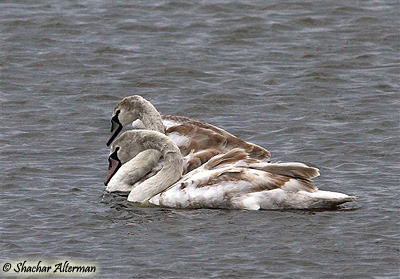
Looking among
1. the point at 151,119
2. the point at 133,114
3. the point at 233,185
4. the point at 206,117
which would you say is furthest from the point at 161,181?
the point at 206,117

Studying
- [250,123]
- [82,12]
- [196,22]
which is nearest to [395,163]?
[250,123]

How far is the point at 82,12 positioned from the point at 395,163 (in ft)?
27.0

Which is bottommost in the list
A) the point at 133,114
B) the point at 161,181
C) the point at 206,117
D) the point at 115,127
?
the point at 206,117

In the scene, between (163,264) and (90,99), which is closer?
(163,264)

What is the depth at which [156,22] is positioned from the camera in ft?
63.8

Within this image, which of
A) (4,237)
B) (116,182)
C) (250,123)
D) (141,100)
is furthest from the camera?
(250,123)

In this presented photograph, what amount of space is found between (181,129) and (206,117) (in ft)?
7.61

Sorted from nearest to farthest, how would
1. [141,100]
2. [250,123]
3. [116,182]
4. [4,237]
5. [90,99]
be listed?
[4,237] < [116,182] < [141,100] < [250,123] < [90,99]

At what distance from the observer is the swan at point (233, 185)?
37.5 feet

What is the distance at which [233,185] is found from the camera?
11.6 metres

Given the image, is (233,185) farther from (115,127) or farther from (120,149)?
(115,127)

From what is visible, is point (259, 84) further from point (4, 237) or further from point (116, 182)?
point (4, 237)

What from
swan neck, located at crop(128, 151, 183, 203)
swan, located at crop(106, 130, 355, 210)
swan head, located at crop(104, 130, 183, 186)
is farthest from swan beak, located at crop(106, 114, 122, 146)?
swan neck, located at crop(128, 151, 183, 203)

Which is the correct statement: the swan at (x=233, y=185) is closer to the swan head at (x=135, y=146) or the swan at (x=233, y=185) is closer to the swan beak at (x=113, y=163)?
the swan head at (x=135, y=146)
